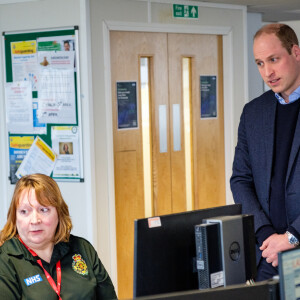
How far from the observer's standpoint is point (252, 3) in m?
5.47

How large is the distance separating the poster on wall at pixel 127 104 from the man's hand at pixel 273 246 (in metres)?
2.46

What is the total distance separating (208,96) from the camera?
5.47 meters

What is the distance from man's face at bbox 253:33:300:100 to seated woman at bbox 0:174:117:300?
0.98m

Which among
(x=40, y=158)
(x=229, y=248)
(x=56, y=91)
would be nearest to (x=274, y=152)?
(x=229, y=248)

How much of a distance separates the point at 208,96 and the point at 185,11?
767mm

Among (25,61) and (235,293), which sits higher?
(25,61)

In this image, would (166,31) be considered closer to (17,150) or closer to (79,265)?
(17,150)

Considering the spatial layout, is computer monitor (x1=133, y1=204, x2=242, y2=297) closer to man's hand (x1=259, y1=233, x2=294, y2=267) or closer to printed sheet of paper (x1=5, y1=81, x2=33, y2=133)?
man's hand (x1=259, y1=233, x2=294, y2=267)

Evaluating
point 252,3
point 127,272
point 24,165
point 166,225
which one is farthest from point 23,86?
point 166,225

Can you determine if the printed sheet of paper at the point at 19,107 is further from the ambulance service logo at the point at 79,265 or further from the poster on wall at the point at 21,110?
the ambulance service logo at the point at 79,265

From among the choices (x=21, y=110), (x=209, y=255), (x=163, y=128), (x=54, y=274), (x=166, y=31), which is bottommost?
(x=54, y=274)

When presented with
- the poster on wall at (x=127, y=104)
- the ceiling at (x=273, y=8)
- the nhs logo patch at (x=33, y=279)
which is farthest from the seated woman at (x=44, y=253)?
the ceiling at (x=273, y=8)

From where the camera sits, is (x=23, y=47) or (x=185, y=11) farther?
(x=185, y=11)

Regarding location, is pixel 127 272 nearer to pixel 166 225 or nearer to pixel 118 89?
pixel 118 89
